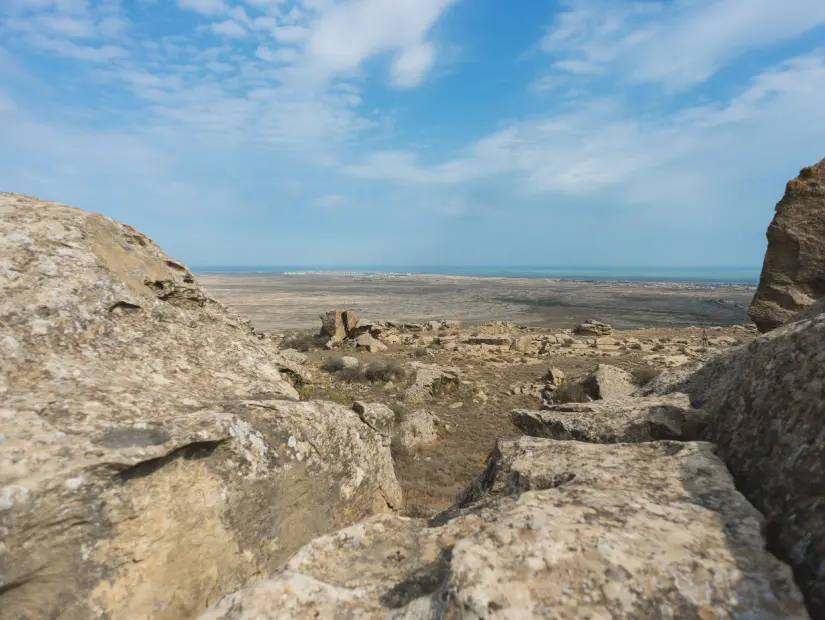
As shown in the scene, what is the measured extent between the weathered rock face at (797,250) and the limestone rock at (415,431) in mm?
8680

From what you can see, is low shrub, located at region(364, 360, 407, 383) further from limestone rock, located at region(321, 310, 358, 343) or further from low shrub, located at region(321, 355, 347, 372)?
limestone rock, located at region(321, 310, 358, 343)

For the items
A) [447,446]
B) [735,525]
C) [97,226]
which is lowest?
[447,446]

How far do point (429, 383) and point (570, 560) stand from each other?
1522 cm

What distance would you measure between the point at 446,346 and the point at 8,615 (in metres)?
24.1

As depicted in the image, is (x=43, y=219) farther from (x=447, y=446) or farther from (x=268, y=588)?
(x=447, y=446)

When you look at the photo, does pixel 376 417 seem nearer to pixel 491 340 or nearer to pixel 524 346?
pixel 524 346

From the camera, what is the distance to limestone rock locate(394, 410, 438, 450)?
12.4 m

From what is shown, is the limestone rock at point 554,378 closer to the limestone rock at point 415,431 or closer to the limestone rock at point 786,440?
the limestone rock at point 415,431

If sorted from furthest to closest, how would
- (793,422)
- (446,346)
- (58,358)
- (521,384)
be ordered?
(446,346) → (521,384) → (58,358) → (793,422)

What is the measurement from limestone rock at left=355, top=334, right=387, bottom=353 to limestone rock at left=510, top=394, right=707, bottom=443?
19.8m

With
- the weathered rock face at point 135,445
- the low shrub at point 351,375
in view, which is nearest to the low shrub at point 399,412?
the low shrub at point 351,375

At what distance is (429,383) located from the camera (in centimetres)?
1753

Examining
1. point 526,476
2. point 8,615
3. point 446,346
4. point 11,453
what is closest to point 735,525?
point 526,476

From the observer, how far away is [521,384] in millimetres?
18812
